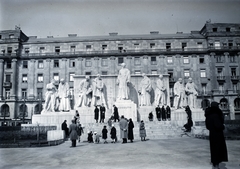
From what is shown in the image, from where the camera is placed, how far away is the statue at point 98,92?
923 inches

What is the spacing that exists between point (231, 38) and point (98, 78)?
127 ft

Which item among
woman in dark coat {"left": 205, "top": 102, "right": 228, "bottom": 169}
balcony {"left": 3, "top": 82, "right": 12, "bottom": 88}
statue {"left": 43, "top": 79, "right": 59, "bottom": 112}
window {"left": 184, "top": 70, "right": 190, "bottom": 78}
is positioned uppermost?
window {"left": 184, "top": 70, "right": 190, "bottom": 78}

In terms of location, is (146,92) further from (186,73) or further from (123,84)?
(186,73)

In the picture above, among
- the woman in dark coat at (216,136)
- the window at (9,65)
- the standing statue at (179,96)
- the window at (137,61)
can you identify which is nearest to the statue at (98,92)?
the standing statue at (179,96)

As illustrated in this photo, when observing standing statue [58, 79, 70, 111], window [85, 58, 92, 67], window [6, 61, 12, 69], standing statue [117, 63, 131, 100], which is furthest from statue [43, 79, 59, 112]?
window [6, 61, 12, 69]

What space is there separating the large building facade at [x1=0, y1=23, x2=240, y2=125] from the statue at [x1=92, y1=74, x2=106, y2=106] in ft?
92.5

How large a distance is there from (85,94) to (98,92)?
48.7 inches

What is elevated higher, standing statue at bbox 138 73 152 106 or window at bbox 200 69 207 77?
window at bbox 200 69 207 77

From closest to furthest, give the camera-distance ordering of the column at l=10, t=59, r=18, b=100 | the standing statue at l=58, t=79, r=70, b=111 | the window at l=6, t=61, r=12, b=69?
the standing statue at l=58, t=79, r=70, b=111 → the column at l=10, t=59, r=18, b=100 → the window at l=6, t=61, r=12, b=69

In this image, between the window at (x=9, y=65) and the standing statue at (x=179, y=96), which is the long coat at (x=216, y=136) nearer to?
the standing statue at (x=179, y=96)

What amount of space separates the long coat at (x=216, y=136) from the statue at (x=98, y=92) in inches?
667

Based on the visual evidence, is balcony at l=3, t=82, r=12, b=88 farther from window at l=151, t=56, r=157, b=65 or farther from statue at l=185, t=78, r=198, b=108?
statue at l=185, t=78, r=198, b=108

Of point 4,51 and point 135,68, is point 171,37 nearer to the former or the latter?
point 135,68

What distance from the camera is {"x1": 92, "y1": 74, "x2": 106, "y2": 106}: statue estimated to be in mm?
23438
